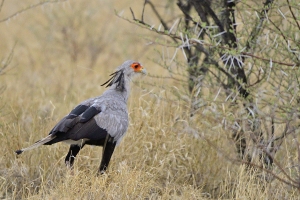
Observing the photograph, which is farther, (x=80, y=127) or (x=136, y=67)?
(x=136, y=67)

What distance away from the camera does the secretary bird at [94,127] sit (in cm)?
470

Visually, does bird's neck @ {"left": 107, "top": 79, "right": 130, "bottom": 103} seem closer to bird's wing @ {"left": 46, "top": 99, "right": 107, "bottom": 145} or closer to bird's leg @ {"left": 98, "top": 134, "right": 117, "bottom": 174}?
bird's wing @ {"left": 46, "top": 99, "right": 107, "bottom": 145}

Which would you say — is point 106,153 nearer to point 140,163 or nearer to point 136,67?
point 140,163

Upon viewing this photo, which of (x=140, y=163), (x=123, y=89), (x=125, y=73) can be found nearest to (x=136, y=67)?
(x=125, y=73)

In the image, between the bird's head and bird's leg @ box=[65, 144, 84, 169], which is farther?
the bird's head

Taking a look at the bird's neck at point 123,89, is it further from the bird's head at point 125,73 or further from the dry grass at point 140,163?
the dry grass at point 140,163

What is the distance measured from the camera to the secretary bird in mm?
4703

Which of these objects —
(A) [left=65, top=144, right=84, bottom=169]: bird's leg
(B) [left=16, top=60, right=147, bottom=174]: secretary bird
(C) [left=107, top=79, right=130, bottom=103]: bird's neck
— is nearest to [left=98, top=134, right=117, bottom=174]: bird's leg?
(B) [left=16, top=60, right=147, bottom=174]: secretary bird

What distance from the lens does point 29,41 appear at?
1169 cm

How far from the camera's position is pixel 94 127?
484 centimetres

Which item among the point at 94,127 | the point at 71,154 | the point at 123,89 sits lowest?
the point at 71,154

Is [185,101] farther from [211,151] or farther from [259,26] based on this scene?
[259,26]

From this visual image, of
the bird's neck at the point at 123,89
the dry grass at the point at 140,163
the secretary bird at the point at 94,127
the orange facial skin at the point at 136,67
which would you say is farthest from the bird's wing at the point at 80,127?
the orange facial skin at the point at 136,67

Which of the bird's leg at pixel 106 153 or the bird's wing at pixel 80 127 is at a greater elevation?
the bird's wing at pixel 80 127
